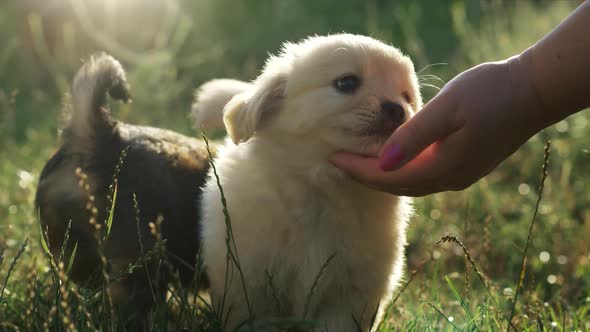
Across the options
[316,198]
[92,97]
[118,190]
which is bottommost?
[118,190]

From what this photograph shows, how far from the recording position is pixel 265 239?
2.35 meters

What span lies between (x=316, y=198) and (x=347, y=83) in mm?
412

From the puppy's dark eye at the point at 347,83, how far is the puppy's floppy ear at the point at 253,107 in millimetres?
231

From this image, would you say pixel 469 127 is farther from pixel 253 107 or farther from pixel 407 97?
pixel 253 107

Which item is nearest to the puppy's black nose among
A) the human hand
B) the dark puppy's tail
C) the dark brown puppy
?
the human hand

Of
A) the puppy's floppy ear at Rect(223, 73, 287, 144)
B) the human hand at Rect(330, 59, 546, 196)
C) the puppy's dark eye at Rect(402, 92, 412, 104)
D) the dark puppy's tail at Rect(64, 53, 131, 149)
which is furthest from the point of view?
the dark puppy's tail at Rect(64, 53, 131, 149)

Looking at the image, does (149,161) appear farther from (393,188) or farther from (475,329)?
(475,329)

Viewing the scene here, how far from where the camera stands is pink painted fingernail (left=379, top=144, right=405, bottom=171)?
199 centimetres

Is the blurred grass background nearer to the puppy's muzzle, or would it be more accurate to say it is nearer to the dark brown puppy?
the dark brown puppy

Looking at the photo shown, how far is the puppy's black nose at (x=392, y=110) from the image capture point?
7.43 feet

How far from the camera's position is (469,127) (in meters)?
1.94

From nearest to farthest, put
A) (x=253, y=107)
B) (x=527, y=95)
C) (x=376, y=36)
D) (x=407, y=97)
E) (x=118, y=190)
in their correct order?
(x=527, y=95) → (x=253, y=107) → (x=407, y=97) → (x=118, y=190) → (x=376, y=36)

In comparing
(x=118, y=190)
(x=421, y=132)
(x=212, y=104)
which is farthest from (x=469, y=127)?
(x=118, y=190)

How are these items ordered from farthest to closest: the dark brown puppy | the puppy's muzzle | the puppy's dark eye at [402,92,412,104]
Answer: the dark brown puppy → the puppy's dark eye at [402,92,412,104] → the puppy's muzzle
